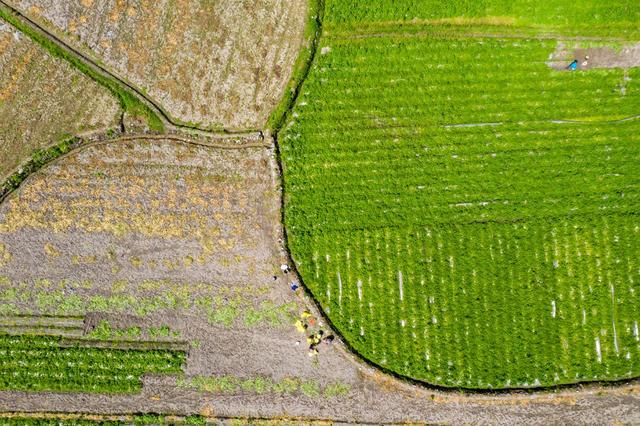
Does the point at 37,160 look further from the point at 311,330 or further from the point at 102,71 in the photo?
the point at 311,330

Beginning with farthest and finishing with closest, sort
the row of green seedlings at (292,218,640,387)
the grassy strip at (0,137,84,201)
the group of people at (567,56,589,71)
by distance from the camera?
the grassy strip at (0,137,84,201), the group of people at (567,56,589,71), the row of green seedlings at (292,218,640,387)

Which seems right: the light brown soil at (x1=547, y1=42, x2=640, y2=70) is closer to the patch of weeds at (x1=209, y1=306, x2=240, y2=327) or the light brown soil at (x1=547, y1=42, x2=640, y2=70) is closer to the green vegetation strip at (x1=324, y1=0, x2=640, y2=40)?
the green vegetation strip at (x1=324, y1=0, x2=640, y2=40)

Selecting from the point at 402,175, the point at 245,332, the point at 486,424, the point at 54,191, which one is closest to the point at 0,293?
the point at 54,191

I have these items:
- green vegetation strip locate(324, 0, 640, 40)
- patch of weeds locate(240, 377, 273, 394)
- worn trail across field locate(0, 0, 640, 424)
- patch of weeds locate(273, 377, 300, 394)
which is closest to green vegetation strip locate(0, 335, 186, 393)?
worn trail across field locate(0, 0, 640, 424)

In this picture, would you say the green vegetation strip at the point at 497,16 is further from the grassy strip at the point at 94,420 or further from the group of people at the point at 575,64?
the grassy strip at the point at 94,420

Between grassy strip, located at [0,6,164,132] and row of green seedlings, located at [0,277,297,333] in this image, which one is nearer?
row of green seedlings, located at [0,277,297,333]

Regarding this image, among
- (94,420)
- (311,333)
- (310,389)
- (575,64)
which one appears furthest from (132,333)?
(575,64)
